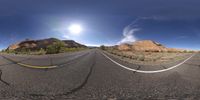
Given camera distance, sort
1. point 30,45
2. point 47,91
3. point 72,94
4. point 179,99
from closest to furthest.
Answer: point 179,99
point 72,94
point 47,91
point 30,45

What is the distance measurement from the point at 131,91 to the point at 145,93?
0.39m

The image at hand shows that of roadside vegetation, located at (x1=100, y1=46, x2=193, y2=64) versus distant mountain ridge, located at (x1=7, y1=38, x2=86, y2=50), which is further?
distant mountain ridge, located at (x1=7, y1=38, x2=86, y2=50)

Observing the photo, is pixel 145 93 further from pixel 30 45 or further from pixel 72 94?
pixel 30 45

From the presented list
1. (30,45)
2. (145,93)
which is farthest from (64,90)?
(30,45)

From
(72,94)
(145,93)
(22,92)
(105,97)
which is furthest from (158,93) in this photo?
(22,92)

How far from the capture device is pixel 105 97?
4.91 m

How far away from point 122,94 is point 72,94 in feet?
4.11

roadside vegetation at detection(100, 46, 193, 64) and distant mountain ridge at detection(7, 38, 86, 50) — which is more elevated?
distant mountain ridge at detection(7, 38, 86, 50)

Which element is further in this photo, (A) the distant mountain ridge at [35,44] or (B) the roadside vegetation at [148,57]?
(A) the distant mountain ridge at [35,44]

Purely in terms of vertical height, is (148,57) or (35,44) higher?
(35,44)

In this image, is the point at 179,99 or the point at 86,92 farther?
the point at 86,92

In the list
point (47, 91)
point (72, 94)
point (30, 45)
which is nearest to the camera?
point (72, 94)

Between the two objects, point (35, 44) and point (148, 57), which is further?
point (35, 44)

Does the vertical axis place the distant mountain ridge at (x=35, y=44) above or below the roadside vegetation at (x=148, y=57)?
above
